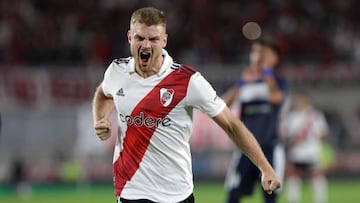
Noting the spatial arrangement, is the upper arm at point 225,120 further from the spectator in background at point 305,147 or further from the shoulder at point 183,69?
the spectator in background at point 305,147

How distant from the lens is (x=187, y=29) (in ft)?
85.6

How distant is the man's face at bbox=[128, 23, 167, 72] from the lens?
591 cm

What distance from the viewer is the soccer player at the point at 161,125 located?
610cm

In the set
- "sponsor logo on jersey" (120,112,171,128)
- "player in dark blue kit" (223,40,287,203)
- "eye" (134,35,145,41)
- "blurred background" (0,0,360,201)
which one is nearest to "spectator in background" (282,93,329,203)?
"blurred background" (0,0,360,201)

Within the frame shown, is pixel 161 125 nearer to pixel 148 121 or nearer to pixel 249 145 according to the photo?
pixel 148 121

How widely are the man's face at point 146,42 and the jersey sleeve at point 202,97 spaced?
309 millimetres

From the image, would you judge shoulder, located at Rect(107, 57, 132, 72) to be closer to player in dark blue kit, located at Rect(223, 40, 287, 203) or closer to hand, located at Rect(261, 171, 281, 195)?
hand, located at Rect(261, 171, 281, 195)

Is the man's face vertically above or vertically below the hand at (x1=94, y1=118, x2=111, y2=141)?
above

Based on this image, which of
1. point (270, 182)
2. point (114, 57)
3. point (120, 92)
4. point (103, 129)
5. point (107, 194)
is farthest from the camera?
point (114, 57)

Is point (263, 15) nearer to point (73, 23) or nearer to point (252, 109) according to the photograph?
point (73, 23)

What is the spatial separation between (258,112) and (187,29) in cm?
1588

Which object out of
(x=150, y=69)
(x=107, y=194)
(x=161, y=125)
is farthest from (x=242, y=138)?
(x=107, y=194)

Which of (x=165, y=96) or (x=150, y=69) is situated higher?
(x=150, y=69)

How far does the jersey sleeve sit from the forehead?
41cm
